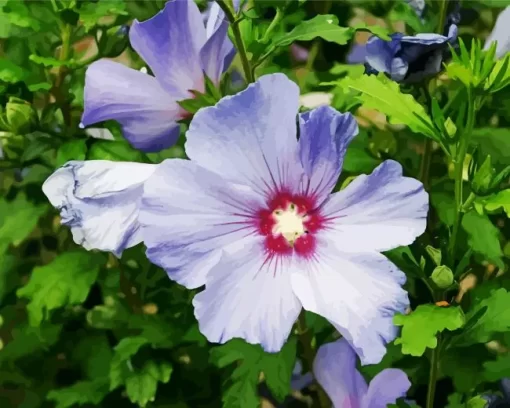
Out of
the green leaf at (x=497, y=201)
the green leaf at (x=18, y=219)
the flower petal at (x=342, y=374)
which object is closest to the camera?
the green leaf at (x=497, y=201)

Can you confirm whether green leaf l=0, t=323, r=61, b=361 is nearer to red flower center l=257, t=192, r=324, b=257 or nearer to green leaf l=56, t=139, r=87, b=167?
green leaf l=56, t=139, r=87, b=167

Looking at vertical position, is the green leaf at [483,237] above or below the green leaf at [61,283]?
above

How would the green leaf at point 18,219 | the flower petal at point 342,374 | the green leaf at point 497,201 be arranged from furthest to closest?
the green leaf at point 18,219, the flower petal at point 342,374, the green leaf at point 497,201

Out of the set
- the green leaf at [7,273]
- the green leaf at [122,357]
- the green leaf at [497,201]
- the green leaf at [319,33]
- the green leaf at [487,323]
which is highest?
the green leaf at [319,33]

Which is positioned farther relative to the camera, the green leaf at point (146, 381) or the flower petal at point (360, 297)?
the green leaf at point (146, 381)

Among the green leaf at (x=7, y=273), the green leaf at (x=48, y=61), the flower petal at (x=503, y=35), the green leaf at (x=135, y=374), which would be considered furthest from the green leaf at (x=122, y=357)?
the flower petal at (x=503, y=35)

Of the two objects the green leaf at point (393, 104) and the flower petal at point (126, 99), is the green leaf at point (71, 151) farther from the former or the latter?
the green leaf at point (393, 104)

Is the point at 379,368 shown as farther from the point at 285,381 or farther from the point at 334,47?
the point at 334,47

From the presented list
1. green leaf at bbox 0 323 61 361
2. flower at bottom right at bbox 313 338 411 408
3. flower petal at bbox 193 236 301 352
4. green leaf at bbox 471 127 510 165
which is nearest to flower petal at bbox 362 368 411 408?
flower at bottom right at bbox 313 338 411 408
